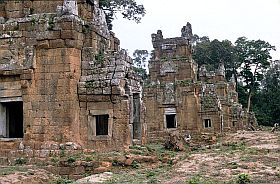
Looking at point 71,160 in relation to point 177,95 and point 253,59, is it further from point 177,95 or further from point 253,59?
point 253,59

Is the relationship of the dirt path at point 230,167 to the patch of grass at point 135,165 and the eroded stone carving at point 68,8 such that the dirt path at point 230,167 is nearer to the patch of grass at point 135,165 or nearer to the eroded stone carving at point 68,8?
the patch of grass at point 135,165

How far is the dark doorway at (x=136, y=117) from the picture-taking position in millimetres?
15562

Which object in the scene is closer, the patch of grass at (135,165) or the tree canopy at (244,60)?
the patch of grass at (135,165)

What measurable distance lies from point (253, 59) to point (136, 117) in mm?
48821

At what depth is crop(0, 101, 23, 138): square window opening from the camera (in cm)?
1473

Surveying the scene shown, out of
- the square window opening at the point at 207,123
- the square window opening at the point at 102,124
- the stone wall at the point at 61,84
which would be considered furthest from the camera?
the square window opening at the point at 207,123

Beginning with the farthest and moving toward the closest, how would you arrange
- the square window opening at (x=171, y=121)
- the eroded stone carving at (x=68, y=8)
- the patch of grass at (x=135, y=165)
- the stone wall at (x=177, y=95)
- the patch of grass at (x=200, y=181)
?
the square window opening at (x=171, y=121) < the stone wall at (x=177, y=95) < the eroded stone carving at (x=68, y=8) < the patch of grass at (x=135, y=165) < the patch of grass at (x=200, y=181)

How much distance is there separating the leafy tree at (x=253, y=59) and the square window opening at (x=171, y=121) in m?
34.3

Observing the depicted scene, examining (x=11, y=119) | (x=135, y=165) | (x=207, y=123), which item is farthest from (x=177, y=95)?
(x=135, y=165)

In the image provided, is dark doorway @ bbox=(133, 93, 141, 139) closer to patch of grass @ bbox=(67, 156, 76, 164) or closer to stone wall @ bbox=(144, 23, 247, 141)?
patch of grass @ bbox=(67, 156, 76, 164)

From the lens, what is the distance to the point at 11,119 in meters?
15.9

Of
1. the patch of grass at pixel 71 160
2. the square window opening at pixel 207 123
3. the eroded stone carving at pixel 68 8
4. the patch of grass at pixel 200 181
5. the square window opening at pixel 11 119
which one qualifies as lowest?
the patch of grass at pixel 200 181

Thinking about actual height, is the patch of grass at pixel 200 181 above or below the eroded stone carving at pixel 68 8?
below

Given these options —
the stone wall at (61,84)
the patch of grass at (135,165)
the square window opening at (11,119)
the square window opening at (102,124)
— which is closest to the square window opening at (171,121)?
the square window opening at (102,124)
